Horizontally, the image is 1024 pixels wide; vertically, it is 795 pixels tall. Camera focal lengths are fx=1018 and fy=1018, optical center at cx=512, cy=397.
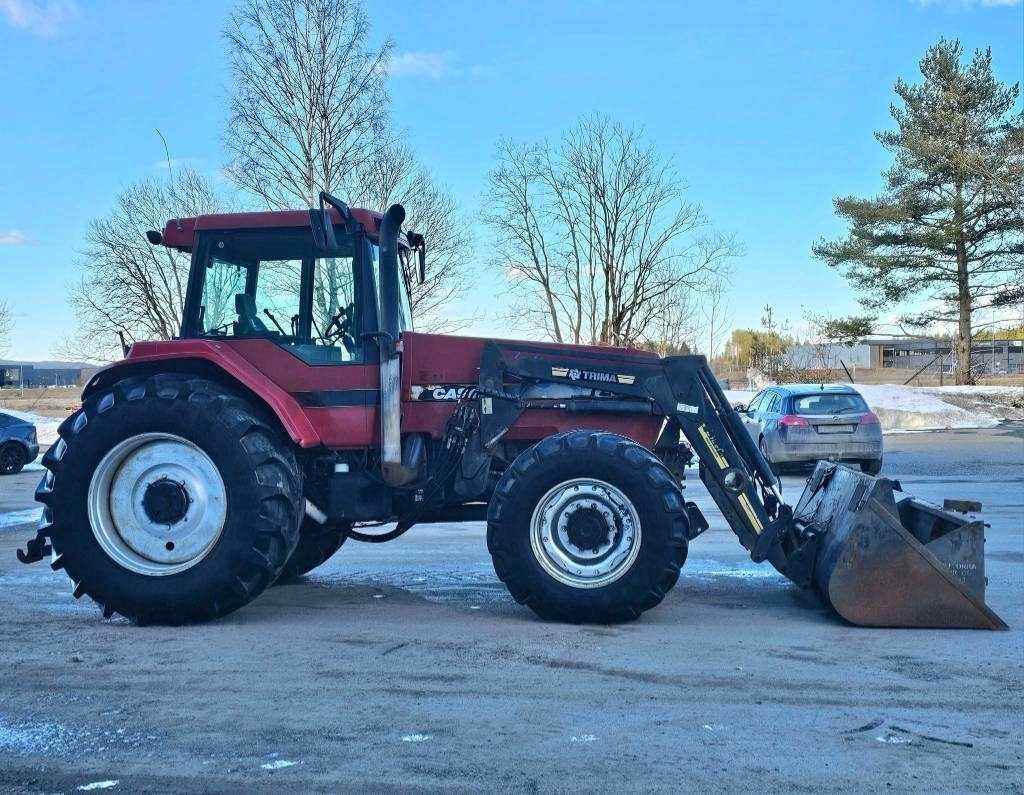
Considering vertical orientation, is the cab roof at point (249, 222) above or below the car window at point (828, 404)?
above

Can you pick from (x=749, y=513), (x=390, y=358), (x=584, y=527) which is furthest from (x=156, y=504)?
→ (x=749, y=513)

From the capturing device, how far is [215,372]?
6.48 metres

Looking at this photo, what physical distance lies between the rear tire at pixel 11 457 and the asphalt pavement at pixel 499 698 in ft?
44.8

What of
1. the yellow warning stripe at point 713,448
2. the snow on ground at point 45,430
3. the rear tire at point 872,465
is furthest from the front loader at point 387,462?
the snow on ground at point 45,430

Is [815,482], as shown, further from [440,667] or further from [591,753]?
[591,753]

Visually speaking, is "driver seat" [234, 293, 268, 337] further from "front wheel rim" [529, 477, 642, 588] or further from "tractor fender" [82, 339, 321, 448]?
"front wheel rim" [529, 477, 642, 588]

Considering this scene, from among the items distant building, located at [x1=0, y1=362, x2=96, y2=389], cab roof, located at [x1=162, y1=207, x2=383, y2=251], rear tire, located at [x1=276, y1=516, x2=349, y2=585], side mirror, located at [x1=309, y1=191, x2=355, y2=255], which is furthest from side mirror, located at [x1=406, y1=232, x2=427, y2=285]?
distant building, located at [x1=0, y1=362, x2=96, y2=389]

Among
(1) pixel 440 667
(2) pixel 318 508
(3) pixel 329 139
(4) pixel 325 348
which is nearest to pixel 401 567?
(2) pixel 318 508

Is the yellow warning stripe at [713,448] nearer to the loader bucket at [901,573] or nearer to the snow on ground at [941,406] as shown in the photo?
the loader bucket at [901,573]

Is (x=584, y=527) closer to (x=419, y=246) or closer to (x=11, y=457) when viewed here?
(x=419, y=246)


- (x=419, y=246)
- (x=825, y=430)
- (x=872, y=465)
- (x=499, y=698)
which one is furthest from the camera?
(x=872, y=465)

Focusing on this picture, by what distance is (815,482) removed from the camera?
25.1ft

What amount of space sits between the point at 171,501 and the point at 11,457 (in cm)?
1542

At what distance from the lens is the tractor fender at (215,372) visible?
20.6ft
